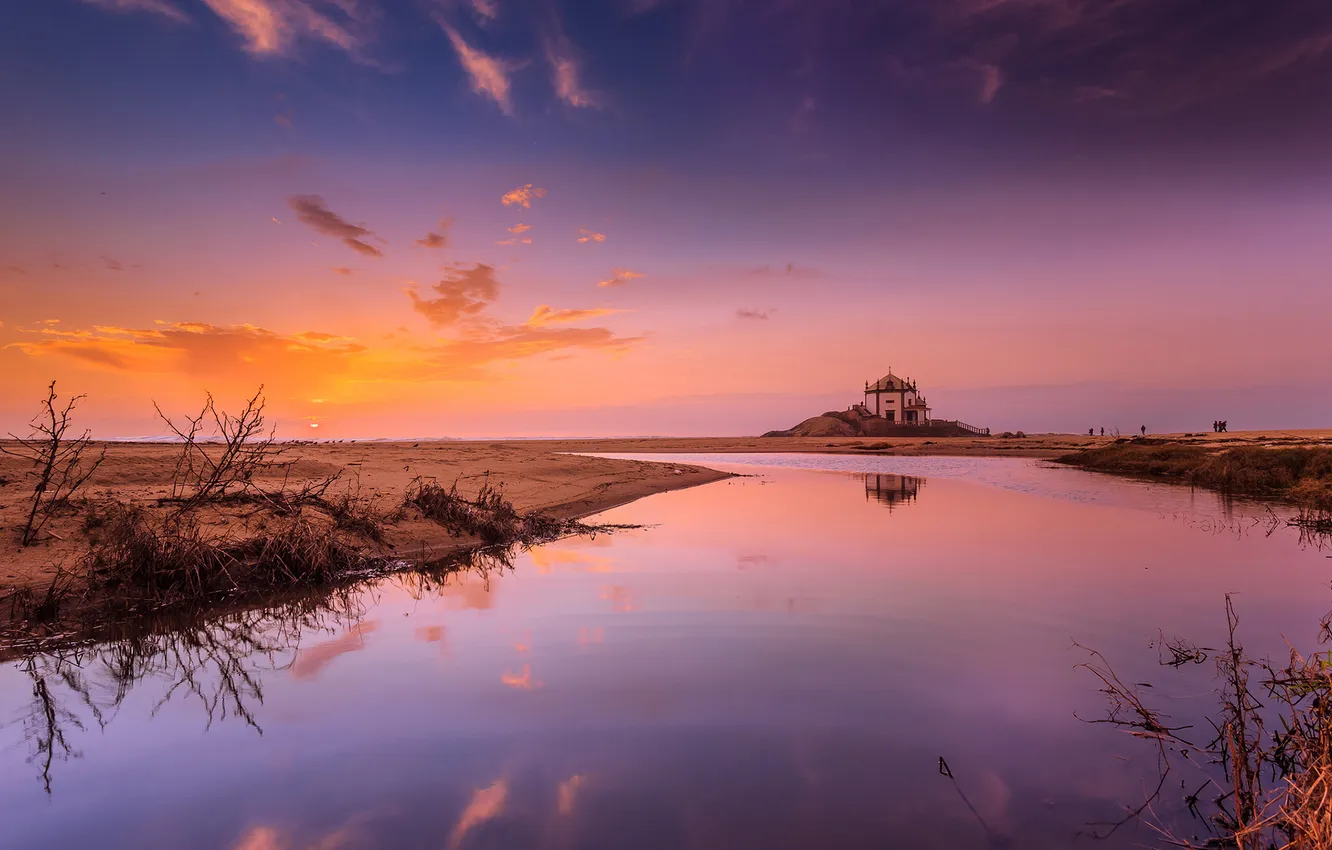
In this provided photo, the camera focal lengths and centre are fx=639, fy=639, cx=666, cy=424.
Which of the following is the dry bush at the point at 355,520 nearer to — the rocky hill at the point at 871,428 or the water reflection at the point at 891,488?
the water reflection at the point at 891,488

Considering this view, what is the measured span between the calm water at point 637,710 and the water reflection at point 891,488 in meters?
10.3

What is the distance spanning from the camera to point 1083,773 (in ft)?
14.4

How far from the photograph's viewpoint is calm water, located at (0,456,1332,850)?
156 inches

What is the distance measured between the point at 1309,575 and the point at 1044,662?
7.20 m

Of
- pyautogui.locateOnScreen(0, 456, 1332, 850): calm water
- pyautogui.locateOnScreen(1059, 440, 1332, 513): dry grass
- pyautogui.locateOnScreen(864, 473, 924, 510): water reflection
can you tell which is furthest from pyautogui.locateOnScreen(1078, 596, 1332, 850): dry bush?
pyautogui.locateOnScreen(1059, 440, 1332, 513): dry grass

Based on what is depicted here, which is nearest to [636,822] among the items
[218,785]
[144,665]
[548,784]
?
[548,784]

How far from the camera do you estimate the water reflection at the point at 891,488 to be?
2127cm

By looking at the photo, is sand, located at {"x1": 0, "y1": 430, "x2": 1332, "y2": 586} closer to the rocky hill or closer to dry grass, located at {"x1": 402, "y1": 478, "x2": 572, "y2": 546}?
dry grass, located at {"x1": 402, "y1": 478, "x2": 572, "y2": 546}

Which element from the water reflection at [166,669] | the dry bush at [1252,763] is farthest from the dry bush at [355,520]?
the dry bush at [1252,763]

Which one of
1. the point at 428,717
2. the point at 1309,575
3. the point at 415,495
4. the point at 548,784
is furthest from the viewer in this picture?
the point at 415,495

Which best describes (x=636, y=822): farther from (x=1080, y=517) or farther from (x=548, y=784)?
(x=1080, y=517)

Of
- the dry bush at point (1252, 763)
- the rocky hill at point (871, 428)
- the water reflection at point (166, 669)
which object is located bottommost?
the water reflection at point (166, 669)

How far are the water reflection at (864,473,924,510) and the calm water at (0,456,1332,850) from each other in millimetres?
10326

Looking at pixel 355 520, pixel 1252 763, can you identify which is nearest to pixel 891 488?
pixel 355 520
